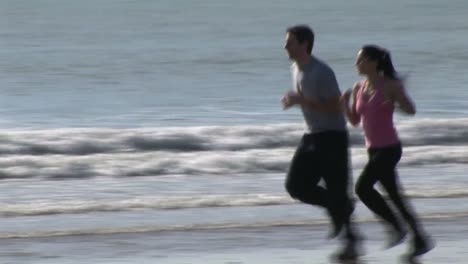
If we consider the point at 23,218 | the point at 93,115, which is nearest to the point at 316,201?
the point at 23,218

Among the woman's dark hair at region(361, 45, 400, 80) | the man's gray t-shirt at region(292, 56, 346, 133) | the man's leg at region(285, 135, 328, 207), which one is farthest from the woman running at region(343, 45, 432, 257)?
the man's leg at region(285, 135, 328, 207)

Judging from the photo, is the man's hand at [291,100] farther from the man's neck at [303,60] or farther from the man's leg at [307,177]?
the man's leg at [307,177]

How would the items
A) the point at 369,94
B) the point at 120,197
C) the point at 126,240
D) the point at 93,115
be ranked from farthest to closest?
the point at 93,115 < the point at 120,197 < the point at 126,240 < the point at 369,94

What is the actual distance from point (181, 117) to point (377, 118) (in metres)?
18.1

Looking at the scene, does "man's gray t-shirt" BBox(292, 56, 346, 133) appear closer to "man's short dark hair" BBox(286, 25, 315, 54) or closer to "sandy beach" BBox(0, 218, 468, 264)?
"man's short dark hair" BBox(286, 25, 315, 54)

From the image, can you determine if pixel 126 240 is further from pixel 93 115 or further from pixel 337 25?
pixel 337 25

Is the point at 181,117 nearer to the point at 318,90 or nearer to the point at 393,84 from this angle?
the point at 318,90

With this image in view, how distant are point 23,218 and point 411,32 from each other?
157ft

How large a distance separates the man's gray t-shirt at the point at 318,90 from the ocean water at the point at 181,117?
0.54 meters

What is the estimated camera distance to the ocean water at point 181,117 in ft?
→ 34.8

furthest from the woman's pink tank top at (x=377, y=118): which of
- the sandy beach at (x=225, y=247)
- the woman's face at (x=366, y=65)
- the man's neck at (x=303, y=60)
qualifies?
the sandy beach at (x=225, y=247)

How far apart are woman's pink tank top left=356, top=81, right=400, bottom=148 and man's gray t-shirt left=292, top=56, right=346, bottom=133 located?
0.54ft

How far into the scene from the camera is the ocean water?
10594 mm

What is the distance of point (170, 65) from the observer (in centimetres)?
4391
